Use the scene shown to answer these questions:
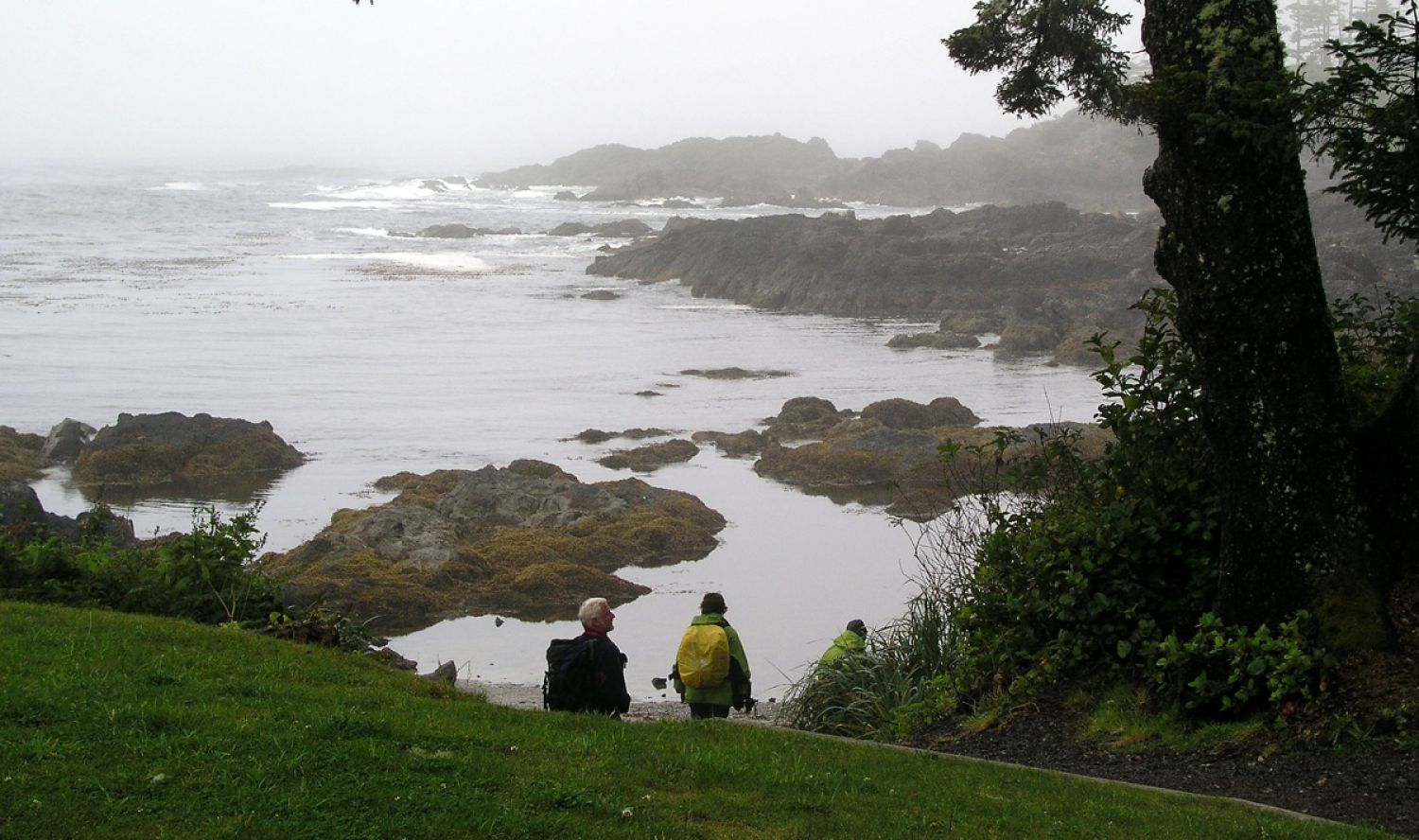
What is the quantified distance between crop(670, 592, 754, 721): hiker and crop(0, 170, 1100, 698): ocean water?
7.68 feet

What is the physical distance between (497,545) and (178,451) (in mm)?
7210

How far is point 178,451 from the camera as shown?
21.1m

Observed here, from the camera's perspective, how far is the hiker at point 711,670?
28.8ft

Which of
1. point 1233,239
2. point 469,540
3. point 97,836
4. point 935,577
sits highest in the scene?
point 1233,239

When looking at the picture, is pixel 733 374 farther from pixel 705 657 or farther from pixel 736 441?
pixel 705 657

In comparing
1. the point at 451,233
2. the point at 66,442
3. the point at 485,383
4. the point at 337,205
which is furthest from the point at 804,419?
the point at 337,205

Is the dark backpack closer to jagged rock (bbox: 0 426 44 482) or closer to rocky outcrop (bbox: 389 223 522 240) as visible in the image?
jagged rock (bbox: 0 426 44 482)

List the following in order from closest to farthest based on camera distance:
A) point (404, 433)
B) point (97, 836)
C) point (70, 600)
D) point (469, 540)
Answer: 1. point (97, 836)
2. point (70, 600)
3. point (469, 540)
4. point (404, 433)

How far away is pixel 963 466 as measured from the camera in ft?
63.4

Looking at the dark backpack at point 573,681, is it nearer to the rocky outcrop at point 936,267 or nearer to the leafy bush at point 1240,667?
the leafy bush at point 1240,667

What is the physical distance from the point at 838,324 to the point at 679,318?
4.95 m

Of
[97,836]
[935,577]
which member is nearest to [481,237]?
[935,577]

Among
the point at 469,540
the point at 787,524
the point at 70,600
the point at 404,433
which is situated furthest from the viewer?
the point at 404,433

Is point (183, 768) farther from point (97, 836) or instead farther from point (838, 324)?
point (838, 324)
